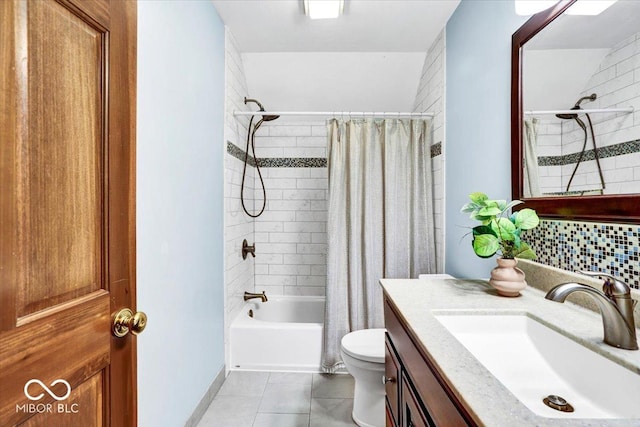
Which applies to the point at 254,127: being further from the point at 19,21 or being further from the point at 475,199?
the point at 19,21

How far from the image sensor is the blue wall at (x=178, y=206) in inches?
Result: 48.5

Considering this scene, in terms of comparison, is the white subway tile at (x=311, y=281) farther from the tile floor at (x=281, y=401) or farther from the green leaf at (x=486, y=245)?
the green leaf at (x=486, y=245)

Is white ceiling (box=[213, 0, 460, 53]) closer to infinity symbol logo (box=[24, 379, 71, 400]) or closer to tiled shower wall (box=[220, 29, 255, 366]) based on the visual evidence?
tiled shower wall (box=[220, 29, 255, 366])

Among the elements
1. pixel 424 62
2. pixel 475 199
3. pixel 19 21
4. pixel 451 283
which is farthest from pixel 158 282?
pixel 424 62

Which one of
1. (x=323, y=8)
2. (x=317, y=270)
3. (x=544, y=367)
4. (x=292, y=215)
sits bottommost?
(x=317, y=270)

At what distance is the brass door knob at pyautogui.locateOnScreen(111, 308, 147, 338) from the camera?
76cm

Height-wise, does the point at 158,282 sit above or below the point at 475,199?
below

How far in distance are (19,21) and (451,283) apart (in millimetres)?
1459

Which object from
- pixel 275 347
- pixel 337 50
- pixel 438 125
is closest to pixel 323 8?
pixel 337 50

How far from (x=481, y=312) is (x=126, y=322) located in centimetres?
103

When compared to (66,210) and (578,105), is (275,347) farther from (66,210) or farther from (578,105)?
(578,105)

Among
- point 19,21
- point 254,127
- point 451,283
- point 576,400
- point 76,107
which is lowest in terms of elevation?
point 576,400

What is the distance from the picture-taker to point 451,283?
4.21 feet

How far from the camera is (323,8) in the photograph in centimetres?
185
